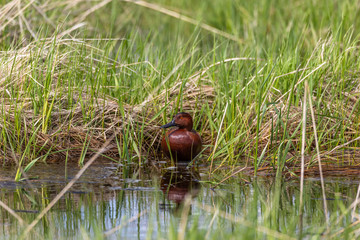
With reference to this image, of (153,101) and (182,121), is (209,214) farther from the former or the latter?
(153,101)

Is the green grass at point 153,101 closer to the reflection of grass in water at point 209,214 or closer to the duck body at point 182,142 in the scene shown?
the duck body at point 182,142

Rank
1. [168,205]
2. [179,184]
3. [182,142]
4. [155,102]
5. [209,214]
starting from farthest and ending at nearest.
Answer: [155,102] → [182,142] → [179,184] → [168,205] → [209,214]

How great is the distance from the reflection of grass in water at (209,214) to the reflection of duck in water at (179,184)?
3.6 inches

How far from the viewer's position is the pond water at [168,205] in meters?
3.22

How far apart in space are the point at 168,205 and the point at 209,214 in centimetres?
37

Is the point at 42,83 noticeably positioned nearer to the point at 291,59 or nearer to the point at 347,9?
the point at 291,59

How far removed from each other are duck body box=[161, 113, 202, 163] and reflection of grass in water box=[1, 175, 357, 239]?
79 cm

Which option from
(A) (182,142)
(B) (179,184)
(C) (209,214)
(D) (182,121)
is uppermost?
(D) (182,121)

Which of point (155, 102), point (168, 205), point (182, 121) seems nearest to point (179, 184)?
point (168, 205)

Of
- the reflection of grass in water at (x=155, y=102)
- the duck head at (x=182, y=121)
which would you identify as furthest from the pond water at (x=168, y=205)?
the duck head at (x=182, y=121)

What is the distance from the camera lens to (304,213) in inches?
144

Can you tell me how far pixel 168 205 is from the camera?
3.88 m

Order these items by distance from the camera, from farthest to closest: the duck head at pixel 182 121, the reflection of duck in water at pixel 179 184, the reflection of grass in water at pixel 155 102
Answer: the duck head at pixel 182 121
the reflection of grass in water at pixel 155 102
the reflection of duck in water at pixel 179 184

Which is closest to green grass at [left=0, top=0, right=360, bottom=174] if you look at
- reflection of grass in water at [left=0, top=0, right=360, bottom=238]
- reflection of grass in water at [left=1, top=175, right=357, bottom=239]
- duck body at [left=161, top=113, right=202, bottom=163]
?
reflection of grass in water at [left=0, top=0, right=360, bottom=238]
